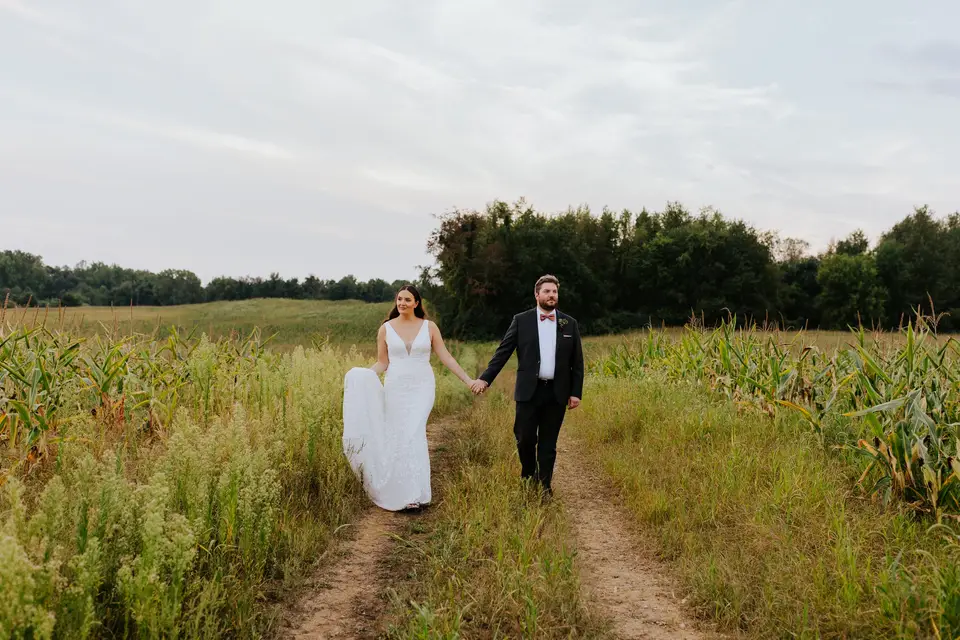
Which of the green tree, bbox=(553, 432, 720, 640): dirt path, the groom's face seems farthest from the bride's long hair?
the green tree

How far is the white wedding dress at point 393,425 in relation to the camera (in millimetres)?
5840

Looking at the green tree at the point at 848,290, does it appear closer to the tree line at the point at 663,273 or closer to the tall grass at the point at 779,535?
the tree line at the point at 663,273

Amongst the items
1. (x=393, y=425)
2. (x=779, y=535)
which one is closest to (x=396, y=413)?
(x=393, y=425)

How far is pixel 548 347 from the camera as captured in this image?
588 centimetres

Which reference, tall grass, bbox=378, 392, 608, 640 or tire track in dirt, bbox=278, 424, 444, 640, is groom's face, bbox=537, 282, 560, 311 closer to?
tall grass, bbox=378, 392, 608, 640

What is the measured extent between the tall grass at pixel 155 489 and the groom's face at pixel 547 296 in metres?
2.65

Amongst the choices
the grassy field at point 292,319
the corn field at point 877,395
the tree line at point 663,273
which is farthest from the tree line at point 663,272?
the corn field at point 877,395

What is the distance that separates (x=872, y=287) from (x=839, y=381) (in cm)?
5140

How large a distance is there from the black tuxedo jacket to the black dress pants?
10 cm

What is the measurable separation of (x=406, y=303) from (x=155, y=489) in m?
3.27

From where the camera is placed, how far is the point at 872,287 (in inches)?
1937

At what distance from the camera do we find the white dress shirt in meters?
5.84

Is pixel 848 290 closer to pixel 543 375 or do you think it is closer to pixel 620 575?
pixel 543 375

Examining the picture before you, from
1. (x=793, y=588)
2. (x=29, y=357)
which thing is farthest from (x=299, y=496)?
(x=793, y=588)
